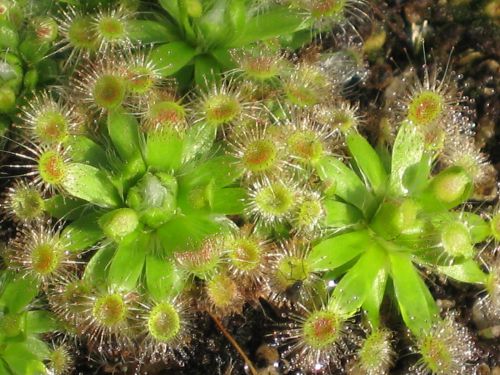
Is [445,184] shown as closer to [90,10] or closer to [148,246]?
[148,246]

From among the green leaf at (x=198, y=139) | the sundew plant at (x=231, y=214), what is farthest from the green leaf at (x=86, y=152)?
the green leaf at (x=198, y=139)

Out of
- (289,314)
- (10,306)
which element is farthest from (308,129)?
(10,306)

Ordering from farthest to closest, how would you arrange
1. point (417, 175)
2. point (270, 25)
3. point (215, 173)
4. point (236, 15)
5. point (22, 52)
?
point (22, 52) → point (270, 25) → point (236, 15) → point (417, 175) → point (215, 173)

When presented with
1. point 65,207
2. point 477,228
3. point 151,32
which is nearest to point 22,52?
point 151,32

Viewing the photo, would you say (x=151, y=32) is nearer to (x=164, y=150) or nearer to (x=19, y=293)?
(x=164, y=150)

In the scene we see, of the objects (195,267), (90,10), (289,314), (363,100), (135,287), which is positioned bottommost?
(289,314)

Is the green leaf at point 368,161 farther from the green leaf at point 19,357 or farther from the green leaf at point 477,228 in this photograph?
the green leaf at point 19,357
